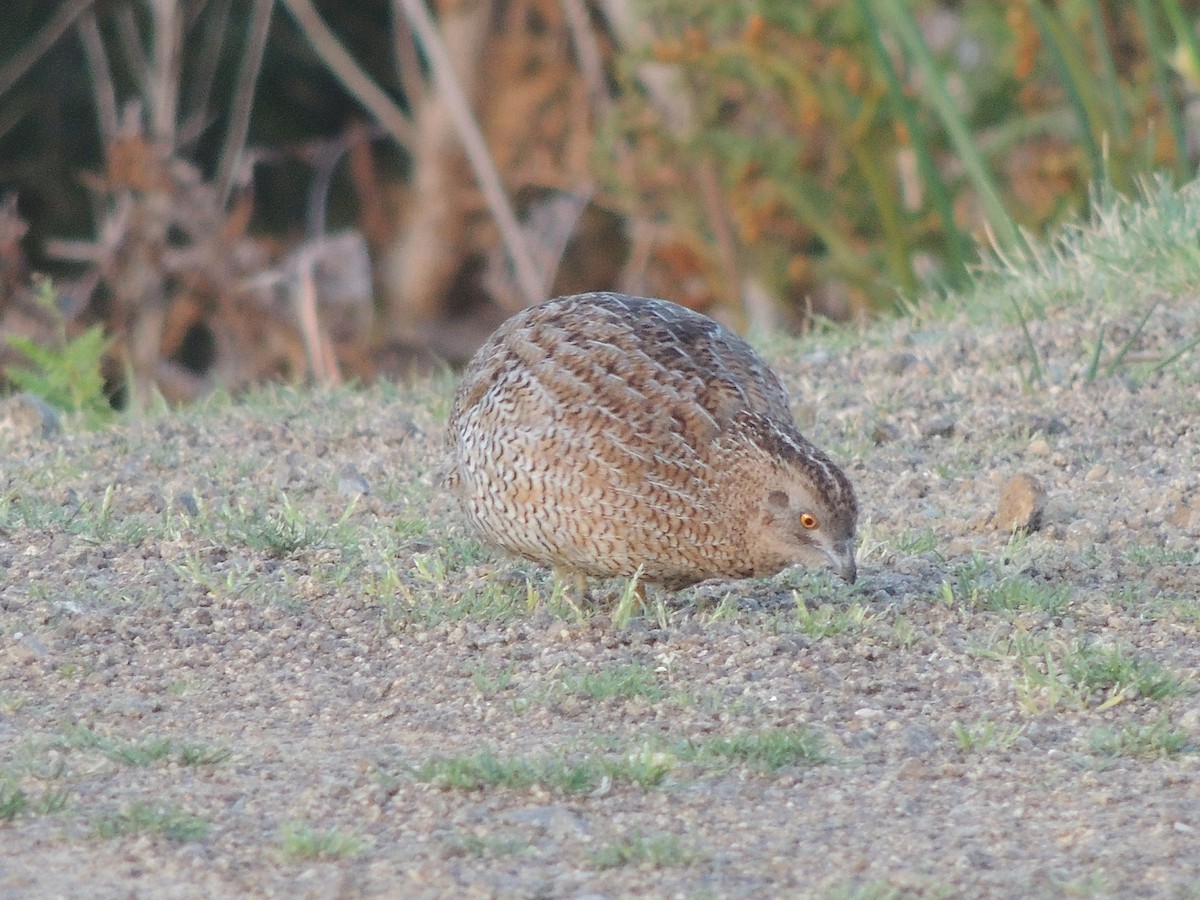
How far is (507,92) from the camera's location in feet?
44.7

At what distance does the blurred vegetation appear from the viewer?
380 inches

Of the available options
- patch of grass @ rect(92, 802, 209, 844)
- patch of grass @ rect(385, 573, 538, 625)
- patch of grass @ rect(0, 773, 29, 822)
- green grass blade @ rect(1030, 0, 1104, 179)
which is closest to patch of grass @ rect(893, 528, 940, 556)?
patch of grass @ rect(385, 573, 538, 625)

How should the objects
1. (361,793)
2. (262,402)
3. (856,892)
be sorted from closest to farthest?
(856,892) → (361,793) → (262,402)

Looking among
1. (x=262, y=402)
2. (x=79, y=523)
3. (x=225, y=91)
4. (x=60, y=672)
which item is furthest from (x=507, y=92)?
(x=60, y=672)

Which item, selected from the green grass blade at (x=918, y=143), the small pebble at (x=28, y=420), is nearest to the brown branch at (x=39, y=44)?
the small pebble at (x=28, y=420)

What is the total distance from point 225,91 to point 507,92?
7.74 feet

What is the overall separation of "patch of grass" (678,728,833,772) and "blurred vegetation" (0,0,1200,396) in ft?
13.7

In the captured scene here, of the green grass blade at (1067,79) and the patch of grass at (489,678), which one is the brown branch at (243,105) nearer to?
the green grass blade at (1067,79)

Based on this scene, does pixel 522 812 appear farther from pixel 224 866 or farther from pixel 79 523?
pixel 79 523

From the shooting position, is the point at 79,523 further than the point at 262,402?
No

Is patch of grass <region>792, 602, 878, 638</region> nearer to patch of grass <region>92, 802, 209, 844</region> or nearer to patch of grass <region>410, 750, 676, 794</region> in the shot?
patch of grass <region>410, 750, 676, 794</region>

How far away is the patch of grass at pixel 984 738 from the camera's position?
3.92 m

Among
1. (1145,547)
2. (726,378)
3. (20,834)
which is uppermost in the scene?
(726,378)

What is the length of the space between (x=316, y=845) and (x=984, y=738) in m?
1.44
